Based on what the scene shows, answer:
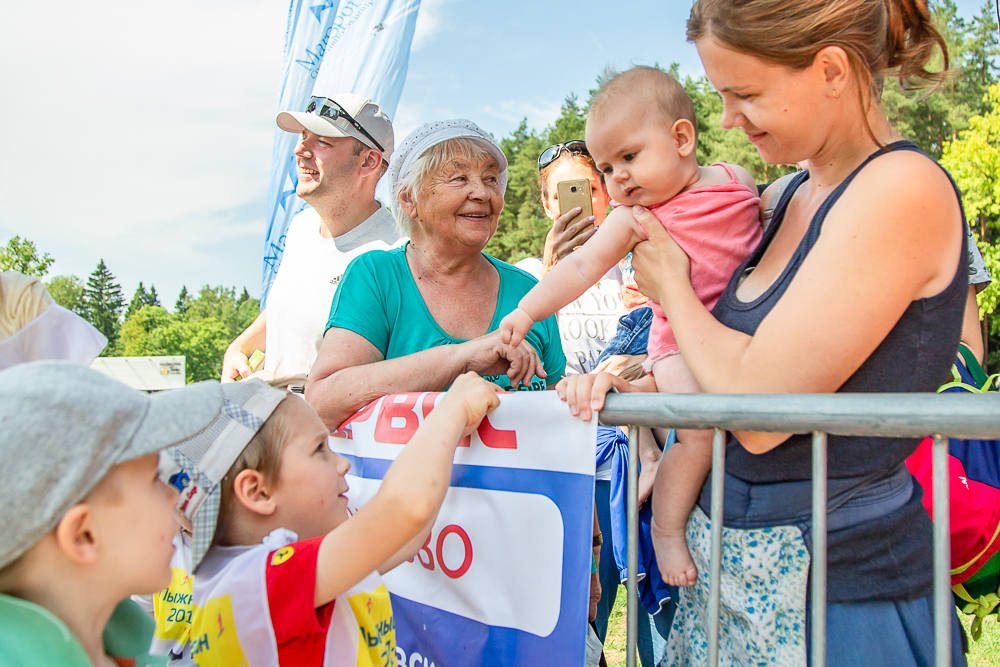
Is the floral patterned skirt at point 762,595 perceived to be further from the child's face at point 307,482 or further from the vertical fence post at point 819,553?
the child's face at point 307,482

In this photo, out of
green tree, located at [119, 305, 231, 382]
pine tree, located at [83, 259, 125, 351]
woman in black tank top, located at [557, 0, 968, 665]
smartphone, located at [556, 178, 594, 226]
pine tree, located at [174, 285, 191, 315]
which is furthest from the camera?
pine tree, located at [174, 285, 191, 315]

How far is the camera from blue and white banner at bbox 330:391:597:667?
5.39 feet

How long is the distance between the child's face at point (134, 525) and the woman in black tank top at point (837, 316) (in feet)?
3.54

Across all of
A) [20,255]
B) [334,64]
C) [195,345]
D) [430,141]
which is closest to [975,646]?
[430,141]

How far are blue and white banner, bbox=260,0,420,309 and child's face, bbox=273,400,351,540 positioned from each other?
157 inches

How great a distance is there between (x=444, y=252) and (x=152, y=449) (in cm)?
167

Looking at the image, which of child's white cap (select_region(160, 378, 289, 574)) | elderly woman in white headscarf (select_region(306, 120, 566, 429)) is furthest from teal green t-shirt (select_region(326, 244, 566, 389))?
child's white cap (select_region(160, 378, 289, 574))

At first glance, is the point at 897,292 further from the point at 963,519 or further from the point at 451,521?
the point at 451,521

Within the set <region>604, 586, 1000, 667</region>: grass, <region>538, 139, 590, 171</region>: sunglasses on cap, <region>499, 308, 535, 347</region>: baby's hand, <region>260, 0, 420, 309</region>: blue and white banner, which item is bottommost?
<region>604, 586, 1000, 667</region>: grass

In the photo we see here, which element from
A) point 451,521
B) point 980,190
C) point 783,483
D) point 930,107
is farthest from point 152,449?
point 930,107

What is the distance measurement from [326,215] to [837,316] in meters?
3.58

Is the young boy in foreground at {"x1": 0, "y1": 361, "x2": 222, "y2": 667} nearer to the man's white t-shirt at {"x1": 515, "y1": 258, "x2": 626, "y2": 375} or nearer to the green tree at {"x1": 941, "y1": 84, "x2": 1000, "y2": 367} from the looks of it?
the man's white t-shirt at {"x1": 515, "y1": 258, "x2": 626, "y2": 375}

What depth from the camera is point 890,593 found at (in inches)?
54.1

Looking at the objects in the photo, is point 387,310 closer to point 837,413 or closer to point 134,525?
point 134,525
